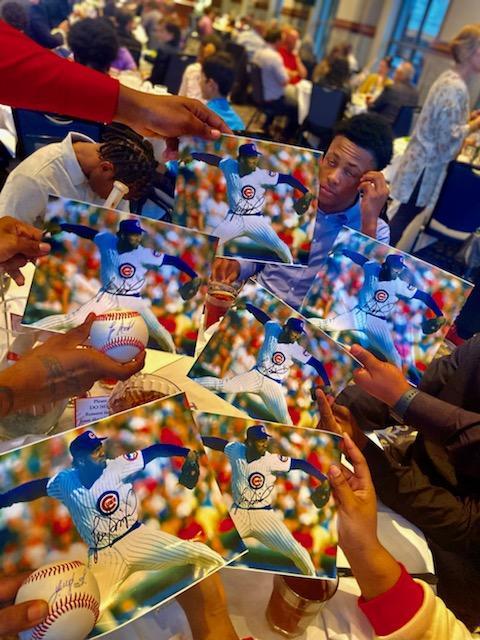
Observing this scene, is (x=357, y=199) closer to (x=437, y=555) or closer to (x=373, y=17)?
(x=437, y=555)

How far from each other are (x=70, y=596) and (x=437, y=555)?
1564mm

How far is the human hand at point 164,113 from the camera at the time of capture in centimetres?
113

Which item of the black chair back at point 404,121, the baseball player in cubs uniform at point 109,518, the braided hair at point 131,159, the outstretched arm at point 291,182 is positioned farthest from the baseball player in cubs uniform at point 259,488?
the black chair back at point 404,121

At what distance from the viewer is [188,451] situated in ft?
2.56

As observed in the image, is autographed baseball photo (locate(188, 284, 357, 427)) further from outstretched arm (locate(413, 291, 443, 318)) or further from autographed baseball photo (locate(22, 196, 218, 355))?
outstretched arm (locate(413, 291, 443, 318))

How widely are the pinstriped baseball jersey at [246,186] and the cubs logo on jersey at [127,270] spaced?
26cm

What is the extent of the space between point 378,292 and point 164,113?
2.10 feet

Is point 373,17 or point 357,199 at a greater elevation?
point 373,17

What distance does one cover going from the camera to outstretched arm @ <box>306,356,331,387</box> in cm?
102

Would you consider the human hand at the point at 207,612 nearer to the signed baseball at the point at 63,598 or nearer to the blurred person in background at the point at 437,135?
the signed baseball at the point at 63,598

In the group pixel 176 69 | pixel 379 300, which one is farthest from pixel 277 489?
pixel 176 69

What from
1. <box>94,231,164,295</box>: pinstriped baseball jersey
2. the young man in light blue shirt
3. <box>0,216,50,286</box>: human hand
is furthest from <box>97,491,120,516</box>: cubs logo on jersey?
the young man in light blue shirt

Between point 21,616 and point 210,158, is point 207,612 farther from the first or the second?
point 210,158

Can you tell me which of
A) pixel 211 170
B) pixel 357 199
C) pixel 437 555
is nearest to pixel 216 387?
pixel 211 170
